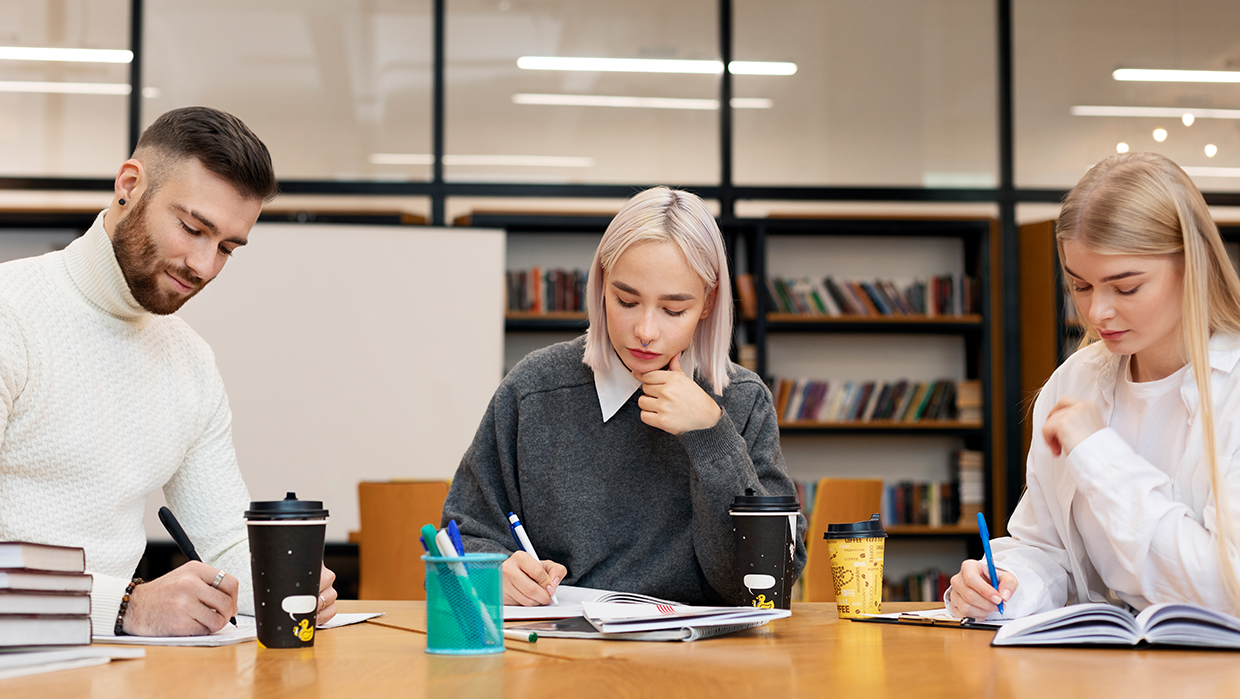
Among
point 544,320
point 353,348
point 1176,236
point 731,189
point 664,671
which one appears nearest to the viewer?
point 664,671

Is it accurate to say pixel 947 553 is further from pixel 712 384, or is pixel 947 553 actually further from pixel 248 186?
pixel 248 186

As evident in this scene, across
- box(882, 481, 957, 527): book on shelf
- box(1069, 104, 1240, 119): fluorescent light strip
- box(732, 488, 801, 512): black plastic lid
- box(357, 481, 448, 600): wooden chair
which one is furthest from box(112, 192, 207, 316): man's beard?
box(1069, 104, 1240, 119): fluorescent light strip

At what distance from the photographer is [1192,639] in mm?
1097

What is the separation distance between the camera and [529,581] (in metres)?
1.46

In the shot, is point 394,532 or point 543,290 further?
point 543,290

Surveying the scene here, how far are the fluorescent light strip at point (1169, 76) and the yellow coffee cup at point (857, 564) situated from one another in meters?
5.27

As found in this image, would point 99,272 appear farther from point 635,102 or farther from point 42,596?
point 635,102

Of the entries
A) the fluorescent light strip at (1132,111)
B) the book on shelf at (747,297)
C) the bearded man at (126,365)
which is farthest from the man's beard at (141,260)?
the fluorescent light strip at (1132,111)

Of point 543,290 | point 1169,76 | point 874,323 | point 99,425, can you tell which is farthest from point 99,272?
point 1169,76

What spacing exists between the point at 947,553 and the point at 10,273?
510cm

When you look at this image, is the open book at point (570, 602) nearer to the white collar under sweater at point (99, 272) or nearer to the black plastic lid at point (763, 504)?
the black plastic lid at point (763, 504)

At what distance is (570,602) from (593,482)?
22 centimetres

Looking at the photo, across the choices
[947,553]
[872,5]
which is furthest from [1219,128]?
[947,553]

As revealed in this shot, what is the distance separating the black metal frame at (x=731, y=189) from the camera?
5.49 metres
